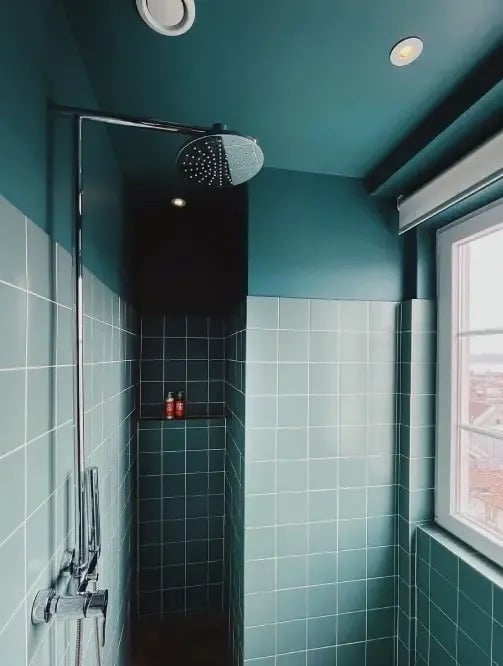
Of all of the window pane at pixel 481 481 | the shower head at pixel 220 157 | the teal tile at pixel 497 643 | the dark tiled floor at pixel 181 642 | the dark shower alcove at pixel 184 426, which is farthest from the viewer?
the dark shower alcove at pixel 184 426

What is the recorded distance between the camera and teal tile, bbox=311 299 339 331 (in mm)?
1531

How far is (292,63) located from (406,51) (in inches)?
11.2

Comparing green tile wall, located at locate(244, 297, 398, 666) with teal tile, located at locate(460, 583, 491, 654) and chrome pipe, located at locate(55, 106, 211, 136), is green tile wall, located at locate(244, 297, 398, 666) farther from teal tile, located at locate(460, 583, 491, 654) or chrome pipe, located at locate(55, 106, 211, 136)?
chrome pipe, located at locate(55, 106, 211, 136)

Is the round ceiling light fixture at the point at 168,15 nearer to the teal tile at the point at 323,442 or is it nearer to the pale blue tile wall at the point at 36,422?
the pale blue tile wall at the point at 36,422

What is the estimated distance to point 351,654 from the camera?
5.00 feet

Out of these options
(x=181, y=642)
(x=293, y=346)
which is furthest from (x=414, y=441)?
(x=181, y=642)

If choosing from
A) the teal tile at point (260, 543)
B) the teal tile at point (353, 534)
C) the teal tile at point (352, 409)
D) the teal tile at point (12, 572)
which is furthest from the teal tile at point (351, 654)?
the teal tile at point (12, 572)

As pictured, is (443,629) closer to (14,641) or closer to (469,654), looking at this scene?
(469,654)

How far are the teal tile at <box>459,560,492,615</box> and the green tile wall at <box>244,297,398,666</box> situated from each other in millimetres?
331

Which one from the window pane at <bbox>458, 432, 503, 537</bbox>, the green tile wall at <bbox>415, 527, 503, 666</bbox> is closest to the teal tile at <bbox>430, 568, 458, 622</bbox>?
the green tile wall at <bbox>415, 527, 503, 666</bbox>

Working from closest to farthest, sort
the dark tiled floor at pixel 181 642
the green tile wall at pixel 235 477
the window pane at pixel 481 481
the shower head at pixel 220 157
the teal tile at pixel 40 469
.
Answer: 1. the teal tile at pixel 40 469
2. the shower head at pixel 220 157
3. the window pane at pixel 481 481
4. the green tile wall at pixel 235 477
5. the dark tiled floor at pixel 181 642

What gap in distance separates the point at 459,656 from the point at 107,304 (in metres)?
1.72

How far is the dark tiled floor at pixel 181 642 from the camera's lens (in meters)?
1.87

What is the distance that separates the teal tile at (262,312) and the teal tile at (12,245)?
0.92m
